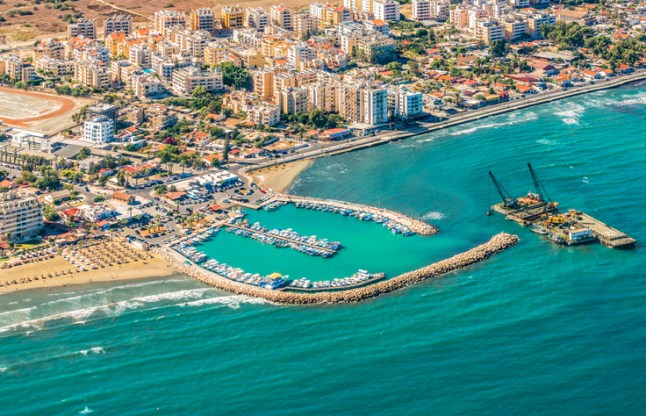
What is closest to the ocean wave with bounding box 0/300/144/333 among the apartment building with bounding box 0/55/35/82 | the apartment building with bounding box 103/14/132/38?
the apartment building with bounding box 0/55/35/82

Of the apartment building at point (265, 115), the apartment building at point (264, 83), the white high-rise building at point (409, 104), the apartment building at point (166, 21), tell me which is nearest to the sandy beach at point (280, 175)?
the apartment building at point (265, 115)

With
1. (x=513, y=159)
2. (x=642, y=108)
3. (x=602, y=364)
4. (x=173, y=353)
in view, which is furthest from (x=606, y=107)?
(x=173, y=353)

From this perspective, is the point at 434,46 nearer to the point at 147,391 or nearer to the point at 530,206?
the point at 530,206

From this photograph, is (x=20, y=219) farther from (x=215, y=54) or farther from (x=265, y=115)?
(x=215, y=54)

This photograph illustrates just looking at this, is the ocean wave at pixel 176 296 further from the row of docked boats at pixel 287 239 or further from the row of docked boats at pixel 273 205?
the row of docked boats at pixel 273 205

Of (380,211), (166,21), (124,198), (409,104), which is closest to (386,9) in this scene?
(166,21)

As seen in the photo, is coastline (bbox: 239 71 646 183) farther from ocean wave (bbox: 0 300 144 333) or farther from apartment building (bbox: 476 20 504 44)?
ocean wave (bbox: 0 300 144 333)
